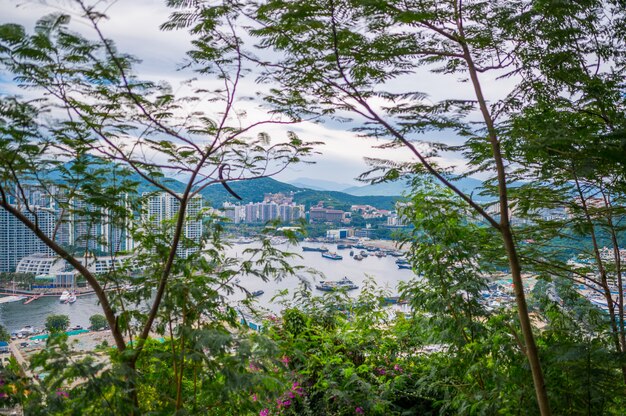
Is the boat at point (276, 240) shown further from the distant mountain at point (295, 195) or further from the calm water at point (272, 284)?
the distant mountain at point (295, 195)

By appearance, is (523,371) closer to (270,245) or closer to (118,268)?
(270,245)

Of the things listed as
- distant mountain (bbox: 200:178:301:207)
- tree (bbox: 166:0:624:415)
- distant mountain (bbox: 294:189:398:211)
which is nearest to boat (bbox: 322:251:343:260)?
distant mountain (bbox: 294:189:398:211)

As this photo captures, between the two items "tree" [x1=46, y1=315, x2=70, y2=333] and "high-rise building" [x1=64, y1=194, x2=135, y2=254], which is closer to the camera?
"high-rise building" [x1=64, y1=194, x2=135, y2=254]

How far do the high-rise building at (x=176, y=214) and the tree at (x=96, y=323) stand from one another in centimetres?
60

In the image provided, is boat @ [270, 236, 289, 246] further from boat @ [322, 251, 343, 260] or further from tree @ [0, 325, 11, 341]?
boat @ [322, 251, 343, 260]

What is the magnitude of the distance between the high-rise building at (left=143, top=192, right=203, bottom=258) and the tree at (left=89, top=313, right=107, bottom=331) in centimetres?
60

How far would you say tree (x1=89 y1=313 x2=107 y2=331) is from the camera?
199 centimetres

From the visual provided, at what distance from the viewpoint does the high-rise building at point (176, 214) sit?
1.58 m

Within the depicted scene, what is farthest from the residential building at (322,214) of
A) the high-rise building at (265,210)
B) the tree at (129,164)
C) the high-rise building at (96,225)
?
the high-rise building at (96,225)

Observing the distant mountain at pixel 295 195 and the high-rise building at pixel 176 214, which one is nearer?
the high-rise building at pixel 176 214

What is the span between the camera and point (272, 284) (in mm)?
2580

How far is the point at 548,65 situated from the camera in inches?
51.0

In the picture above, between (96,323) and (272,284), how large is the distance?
37.7 inches

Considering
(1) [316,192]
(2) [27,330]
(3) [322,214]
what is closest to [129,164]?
(2) [27,330]
